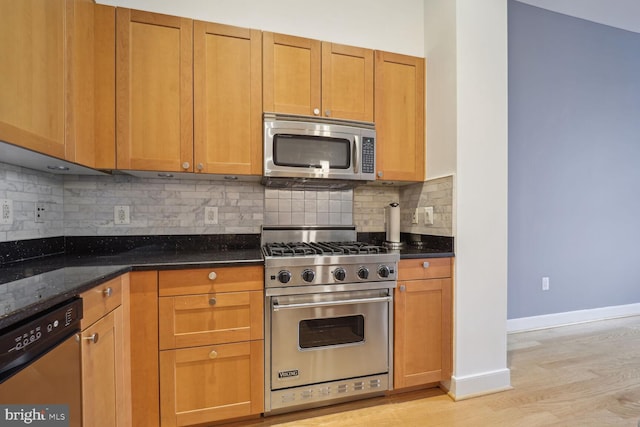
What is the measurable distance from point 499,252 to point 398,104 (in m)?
1.28

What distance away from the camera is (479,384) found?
198 cm

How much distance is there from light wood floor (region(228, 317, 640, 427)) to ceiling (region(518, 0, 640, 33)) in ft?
10.4

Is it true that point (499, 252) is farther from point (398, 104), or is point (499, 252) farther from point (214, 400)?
point (214, 400)

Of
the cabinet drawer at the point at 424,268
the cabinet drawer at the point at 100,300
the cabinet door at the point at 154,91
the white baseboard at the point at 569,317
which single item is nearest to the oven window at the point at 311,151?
the cabinet door at the point at 154,91

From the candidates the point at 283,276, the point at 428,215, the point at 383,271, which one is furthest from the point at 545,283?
the point at 283,276

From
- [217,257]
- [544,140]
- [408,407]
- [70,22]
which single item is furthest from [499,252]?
[70,22]

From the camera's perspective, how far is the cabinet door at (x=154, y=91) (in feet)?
5.59

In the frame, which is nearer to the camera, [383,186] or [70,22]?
[70,22]

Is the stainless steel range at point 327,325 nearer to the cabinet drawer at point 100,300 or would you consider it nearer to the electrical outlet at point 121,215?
the cabinet drawer at point 100,300

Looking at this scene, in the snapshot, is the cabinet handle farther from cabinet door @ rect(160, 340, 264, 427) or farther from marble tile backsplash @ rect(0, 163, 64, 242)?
marble tile backsplash @ rect(0, 163, 64, 242)

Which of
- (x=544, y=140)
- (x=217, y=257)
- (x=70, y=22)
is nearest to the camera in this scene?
(x=70, y=22)

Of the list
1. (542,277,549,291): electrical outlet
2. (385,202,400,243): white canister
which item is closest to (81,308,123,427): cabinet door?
(385,202,400,243): white canister

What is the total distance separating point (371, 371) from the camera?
1848mm

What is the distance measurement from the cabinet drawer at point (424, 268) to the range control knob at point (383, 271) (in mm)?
105
